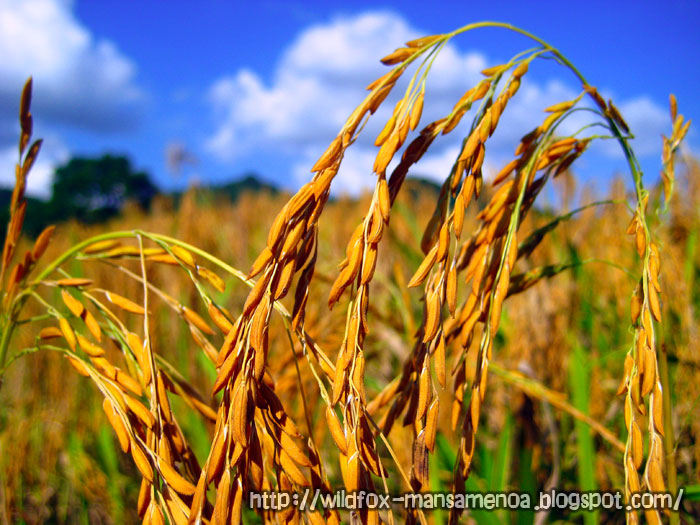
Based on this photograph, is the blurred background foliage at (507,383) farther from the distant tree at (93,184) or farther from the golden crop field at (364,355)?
the distant tree at (93,184)

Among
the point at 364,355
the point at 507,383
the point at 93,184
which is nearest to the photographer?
the point at 364,355

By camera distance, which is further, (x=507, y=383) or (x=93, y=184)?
(x=93, y=184)

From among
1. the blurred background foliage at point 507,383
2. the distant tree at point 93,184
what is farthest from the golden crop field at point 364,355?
the distant tree at point 93,184

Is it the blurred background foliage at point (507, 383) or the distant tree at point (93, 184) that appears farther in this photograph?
the distant tree at point (93, 184)

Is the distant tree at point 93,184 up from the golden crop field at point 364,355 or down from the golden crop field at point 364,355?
up

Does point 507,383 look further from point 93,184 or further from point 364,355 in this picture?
point 93,184

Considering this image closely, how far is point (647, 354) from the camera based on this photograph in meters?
0.61

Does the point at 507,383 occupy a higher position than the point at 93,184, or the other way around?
the point at 93,184

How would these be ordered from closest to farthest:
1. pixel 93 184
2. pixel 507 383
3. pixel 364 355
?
pixel 364 355, pixel 507 383, pixel 93 184

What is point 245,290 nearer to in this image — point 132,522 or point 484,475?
point 132,522

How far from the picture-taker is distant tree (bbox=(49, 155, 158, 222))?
31.7 meters

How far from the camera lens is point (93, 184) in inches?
1320

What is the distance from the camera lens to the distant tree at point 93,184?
1249 inches

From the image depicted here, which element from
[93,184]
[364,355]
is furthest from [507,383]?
[93,184]
